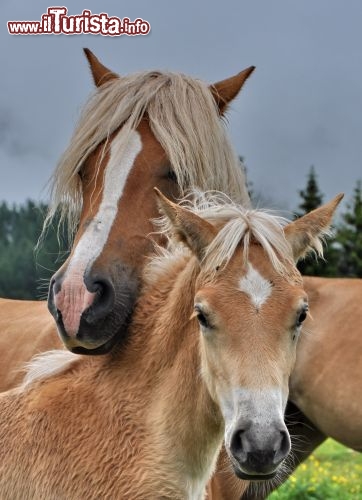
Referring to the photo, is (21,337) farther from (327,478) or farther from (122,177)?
(327,478)

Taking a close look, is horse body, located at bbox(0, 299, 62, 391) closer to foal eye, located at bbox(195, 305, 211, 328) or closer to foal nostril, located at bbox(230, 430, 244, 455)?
foal eye, located at bbox(195, 305, 211, 328)

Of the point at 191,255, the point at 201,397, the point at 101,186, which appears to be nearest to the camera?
the point at 201,397

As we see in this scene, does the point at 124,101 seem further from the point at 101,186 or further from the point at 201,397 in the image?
the point at 201,397

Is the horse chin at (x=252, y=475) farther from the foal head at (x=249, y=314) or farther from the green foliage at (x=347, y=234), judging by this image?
the green foliage at (x=347, y=234)

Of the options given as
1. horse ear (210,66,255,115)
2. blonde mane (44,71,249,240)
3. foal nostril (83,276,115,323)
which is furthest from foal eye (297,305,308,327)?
horse ear (210,66,255,115)

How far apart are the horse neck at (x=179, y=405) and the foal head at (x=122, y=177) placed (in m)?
0.23

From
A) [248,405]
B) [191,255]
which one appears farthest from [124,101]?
[248,405]

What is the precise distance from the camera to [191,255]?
327 centimetres

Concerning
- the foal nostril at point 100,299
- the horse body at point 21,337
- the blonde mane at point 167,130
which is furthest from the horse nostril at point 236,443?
the horse body at point 21,337

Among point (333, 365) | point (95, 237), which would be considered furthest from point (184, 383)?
point (333, 365)

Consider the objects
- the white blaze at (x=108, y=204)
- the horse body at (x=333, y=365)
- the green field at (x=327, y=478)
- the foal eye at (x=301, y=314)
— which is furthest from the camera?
the green field at (x=327, y=478)

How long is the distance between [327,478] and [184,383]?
518cm

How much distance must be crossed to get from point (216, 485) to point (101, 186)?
1.49 m

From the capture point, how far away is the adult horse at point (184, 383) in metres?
2.72
